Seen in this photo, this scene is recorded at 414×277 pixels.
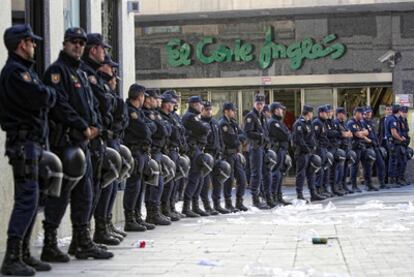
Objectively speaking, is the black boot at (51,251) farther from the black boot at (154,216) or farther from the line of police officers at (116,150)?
the black boot at (154,216)

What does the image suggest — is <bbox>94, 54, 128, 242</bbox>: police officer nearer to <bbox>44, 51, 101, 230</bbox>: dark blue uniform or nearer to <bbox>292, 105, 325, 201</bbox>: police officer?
<bbox>44, 51, 101, 230</bbox>: dark blue uniform

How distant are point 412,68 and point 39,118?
19.5 meters

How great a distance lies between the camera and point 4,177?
904 centimetres

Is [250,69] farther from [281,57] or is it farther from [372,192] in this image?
[372,192]

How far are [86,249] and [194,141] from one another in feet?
19.9

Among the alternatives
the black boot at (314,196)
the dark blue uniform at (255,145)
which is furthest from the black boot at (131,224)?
the black boot at (314,196)

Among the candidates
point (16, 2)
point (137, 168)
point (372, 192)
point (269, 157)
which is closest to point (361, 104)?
point (372, 192)

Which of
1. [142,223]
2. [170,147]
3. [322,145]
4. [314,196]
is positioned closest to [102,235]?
[142,223]

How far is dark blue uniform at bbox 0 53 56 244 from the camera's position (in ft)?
23.1

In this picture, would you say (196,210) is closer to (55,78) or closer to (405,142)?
(55,78)

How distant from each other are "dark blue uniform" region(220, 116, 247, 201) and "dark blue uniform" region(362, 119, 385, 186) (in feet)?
21.4

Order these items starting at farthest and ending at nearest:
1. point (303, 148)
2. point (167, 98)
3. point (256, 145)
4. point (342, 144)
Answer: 1. point (342, 144)
2. point (303, 148)
3. point (256, 145)
4. point (167, 98)

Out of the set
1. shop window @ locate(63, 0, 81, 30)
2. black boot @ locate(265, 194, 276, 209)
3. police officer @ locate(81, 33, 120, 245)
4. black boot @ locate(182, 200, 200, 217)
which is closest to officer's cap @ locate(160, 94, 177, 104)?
black boot @ locate(182, 200, 200, 217)

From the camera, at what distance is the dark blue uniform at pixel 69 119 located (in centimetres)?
777
